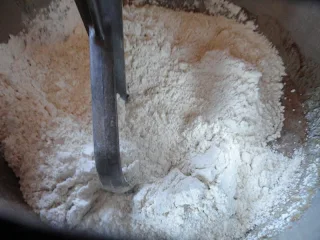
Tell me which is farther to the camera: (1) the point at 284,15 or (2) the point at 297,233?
(1) the point at 284,15

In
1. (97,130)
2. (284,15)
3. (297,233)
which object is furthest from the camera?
(284,15)

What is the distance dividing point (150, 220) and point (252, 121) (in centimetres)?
51

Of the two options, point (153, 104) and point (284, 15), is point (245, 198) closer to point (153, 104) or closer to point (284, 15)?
point (153, 104)

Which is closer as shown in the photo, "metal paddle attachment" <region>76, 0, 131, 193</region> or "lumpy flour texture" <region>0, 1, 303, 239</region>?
"metal paddle attachment" <region>76, 0, 131, 193</region>

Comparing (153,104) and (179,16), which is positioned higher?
(179,16)

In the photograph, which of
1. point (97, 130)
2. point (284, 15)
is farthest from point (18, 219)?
point (284, 15)

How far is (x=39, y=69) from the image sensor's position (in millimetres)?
1161

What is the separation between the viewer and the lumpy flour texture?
3.16 feet

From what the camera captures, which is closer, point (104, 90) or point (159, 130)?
point (104, 90)

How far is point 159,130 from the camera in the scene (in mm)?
1108

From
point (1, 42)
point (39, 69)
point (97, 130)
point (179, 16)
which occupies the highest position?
point (179, 16)

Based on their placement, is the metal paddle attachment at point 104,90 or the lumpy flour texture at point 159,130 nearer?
the metal paddle attachment at point 104,90

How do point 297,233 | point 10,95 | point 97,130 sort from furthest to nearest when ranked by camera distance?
point 10,95
point 297,233
point 97,130

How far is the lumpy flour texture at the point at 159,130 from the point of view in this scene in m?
0.96
